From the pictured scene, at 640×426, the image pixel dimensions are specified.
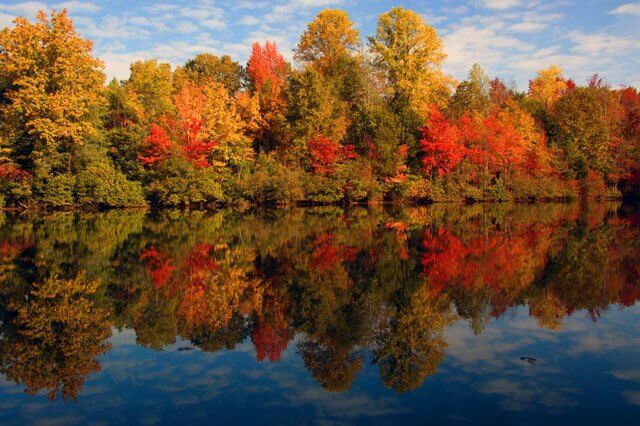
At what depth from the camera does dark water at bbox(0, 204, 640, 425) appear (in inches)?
229

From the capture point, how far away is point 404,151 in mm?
43906

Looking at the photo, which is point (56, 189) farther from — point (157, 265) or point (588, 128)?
point (588, 128)

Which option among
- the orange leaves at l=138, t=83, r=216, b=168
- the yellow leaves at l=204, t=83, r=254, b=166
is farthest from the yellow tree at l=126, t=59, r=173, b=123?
the yellow leaves at l=204, t=83, r=254, b=166

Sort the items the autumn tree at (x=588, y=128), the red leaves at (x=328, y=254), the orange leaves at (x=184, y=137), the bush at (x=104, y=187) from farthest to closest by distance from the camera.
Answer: the autumn tree at (x=588, y=128) < the orange leaves at (x=184, y=137) < the bush at (x=104, y=187) < the red leaves at (x=328, y=254)

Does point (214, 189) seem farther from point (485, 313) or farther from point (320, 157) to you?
point (485, 313)

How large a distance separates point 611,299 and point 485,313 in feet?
9.55

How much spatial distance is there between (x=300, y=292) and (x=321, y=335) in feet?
8.75

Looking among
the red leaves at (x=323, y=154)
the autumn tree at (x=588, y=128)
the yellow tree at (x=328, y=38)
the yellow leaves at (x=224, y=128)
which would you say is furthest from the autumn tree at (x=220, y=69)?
the autumn tree at (x=588, y=128)

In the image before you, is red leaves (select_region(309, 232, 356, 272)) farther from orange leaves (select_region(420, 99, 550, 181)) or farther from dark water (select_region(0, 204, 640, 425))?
orange leaves (select_region(420, 99, 550, 181))

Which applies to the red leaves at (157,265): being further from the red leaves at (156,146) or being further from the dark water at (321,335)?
the red leaves at (156,146)

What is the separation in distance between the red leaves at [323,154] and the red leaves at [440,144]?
6.87 metres

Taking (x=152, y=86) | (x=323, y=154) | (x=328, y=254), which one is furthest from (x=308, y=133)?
(x=328, y=254)

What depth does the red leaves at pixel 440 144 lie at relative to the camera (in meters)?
43.0

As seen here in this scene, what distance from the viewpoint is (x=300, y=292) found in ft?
35.5
